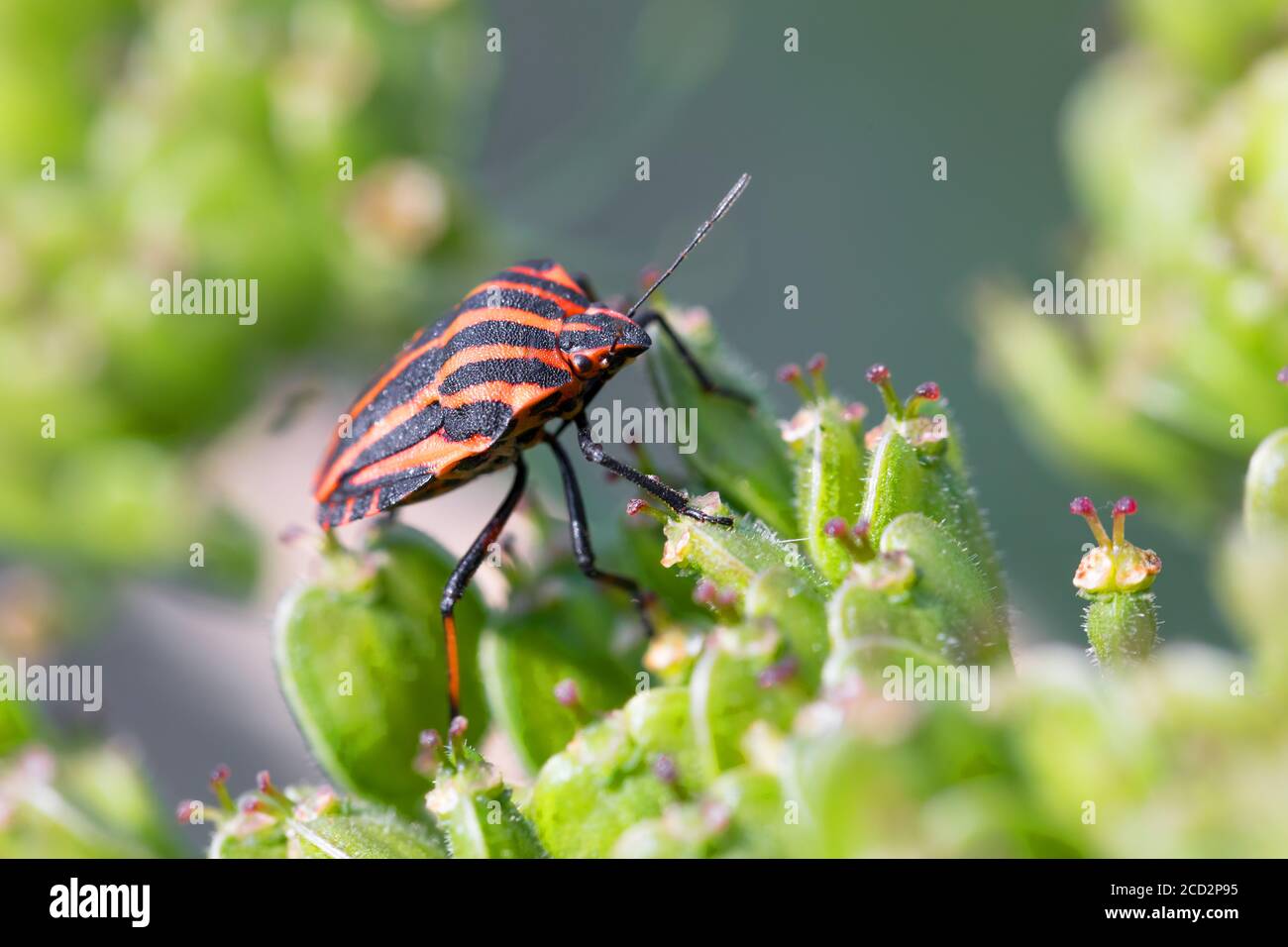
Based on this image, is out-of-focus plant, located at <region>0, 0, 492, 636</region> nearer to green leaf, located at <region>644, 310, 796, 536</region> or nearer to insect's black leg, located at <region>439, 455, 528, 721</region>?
insect's black leg, located at <region>439, 455, 528, 721</region>

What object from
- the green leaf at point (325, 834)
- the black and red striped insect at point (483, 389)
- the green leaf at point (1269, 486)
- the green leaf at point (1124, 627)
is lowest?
the green leaf at point (325, 834)

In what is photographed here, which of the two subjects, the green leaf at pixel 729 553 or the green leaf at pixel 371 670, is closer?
the green leaf at pixel 729 553

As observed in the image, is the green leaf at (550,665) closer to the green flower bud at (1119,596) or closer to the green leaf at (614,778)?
the green leaf at (614,778)

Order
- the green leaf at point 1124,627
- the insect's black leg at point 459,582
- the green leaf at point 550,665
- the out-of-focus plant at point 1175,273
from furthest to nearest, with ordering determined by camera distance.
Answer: the out-of-focus plant at point 1175,273, the insect's black leg at point 459,582, the green leaf at point 550,665, the green leaf at point 1124,627

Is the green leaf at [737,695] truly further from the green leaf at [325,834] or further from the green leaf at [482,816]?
the green leaf at [325,834]

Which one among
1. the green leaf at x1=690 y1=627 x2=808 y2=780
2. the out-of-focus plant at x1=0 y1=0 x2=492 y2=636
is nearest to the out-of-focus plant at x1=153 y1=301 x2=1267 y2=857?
the green leaf at x1=690 y1=627 x2=808 y2=780

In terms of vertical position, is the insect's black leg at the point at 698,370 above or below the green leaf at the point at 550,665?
above

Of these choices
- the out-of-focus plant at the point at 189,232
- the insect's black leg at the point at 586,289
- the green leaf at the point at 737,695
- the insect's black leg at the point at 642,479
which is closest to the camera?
the green leaf at the point at 737,695

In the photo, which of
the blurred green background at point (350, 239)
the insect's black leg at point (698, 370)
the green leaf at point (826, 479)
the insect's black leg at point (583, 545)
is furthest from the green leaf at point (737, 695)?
the blurred green background at point (350, 239)

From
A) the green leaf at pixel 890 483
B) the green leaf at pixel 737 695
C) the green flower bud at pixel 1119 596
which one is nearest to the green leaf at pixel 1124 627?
the green flower bud at pixel 1119 596
